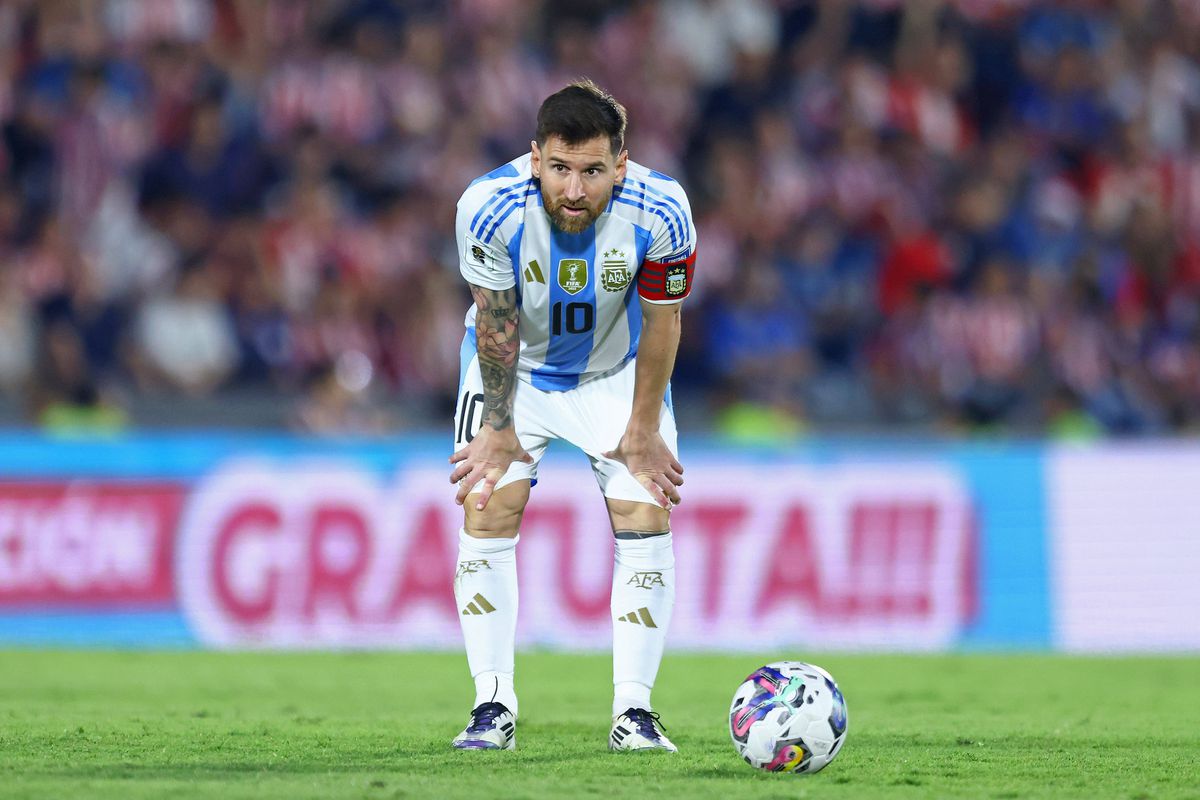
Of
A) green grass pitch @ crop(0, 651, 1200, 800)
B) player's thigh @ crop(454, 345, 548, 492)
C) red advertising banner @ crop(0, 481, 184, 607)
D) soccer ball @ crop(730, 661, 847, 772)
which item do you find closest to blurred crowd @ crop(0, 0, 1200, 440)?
red advertising banner @ crop(0, 481, 184, 607)

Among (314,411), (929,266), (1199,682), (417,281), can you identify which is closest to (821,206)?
(929,266)

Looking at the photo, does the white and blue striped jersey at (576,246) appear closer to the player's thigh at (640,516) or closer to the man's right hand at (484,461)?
the man's right hand at (484,461)

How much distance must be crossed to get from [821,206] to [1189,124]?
4.64 metres

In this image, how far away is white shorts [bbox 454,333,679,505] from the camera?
7.15m

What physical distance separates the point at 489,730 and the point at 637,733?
1.92ft

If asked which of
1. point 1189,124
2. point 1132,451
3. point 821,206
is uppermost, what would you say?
point 1189,124

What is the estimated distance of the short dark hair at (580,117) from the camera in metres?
6.52

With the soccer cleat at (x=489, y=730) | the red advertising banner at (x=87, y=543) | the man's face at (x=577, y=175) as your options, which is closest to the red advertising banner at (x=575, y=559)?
the red advertising banner at (x=87, y=543)

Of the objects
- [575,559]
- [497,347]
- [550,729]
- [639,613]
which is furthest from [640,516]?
[575,559]

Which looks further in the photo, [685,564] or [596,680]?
[685,564]

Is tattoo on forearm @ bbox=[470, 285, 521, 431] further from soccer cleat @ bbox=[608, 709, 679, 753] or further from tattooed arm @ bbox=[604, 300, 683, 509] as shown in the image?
soccer cleat @ bbox=[608, 709, 679, 753]

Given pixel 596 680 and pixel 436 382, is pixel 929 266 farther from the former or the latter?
pixel 596 680

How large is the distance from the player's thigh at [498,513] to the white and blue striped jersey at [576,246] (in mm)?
728

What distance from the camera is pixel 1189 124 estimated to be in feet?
60.4
